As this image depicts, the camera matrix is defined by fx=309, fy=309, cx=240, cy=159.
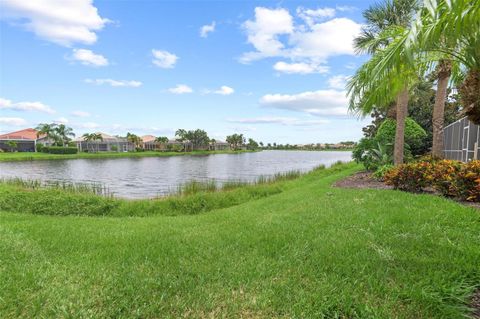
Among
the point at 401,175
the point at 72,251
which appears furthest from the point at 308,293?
the point at 401,175

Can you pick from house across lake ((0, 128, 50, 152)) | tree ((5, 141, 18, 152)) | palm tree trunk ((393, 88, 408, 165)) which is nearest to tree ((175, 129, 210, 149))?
house across lake ((0, 128, 50, 152))

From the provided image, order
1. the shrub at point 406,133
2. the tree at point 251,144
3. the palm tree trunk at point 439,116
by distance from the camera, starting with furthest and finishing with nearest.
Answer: the tree at point 251,144 → the shrub at point 406,133 → the palm tree trunk at point 439,116

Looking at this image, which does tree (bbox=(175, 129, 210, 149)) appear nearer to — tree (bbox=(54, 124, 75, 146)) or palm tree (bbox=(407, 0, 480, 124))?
tree (bbox=(54, 124, 75, 146))

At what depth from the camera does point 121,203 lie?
10.7 m

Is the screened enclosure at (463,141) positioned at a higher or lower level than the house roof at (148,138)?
lower

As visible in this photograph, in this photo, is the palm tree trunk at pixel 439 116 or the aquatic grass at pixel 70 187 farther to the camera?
the aquatic grass at pixel 70 187

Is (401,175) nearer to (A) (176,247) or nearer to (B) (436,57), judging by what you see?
(B) (436,57)

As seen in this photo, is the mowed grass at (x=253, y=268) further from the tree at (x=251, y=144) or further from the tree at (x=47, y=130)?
the tree at (x=251, y=144)

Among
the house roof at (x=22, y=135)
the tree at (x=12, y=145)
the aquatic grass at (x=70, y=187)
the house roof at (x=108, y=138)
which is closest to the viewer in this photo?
the aquatic grass at (x=70, y=187)

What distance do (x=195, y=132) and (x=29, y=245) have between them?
8672cm

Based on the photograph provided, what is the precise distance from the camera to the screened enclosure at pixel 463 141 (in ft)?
42.7

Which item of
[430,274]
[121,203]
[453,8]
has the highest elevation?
[453,8]

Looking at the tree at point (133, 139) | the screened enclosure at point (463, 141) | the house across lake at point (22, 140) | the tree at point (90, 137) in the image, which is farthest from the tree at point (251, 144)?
the screened enclosure at point (463, 141)

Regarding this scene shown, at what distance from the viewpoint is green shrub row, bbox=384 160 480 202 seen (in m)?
6.82
